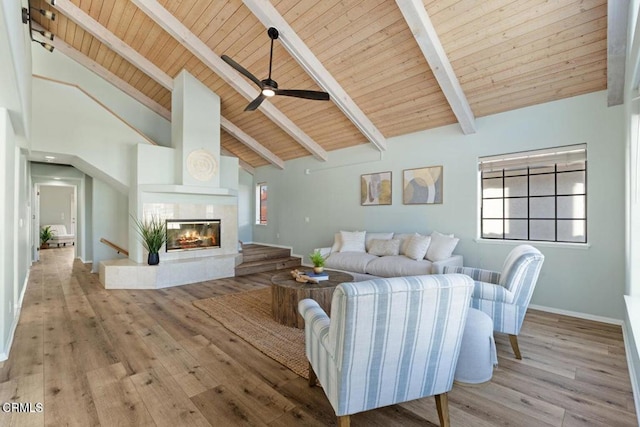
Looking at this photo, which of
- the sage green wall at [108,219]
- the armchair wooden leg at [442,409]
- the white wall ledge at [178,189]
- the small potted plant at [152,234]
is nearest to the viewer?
the armchair wooden leg at [442,409]

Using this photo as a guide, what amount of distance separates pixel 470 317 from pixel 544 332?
1.64 meters

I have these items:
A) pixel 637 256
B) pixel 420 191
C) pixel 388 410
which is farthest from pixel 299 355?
pixel 420 191

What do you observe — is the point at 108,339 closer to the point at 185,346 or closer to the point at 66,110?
the point at 185,346

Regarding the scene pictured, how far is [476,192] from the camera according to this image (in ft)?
A: 14.7

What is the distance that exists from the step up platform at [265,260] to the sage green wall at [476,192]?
0.48m

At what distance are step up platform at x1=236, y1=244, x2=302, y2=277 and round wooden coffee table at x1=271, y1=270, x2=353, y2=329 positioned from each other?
2.76 meters

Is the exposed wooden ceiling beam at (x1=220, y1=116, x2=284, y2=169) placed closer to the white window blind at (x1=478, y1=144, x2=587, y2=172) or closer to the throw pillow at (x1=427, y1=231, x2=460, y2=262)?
the throw pillow at (x1=427, y1=231, x2=460, y2=262)

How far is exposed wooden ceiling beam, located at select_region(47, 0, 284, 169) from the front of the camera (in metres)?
Result: 4.71

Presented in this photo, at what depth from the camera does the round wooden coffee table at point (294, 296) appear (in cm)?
317

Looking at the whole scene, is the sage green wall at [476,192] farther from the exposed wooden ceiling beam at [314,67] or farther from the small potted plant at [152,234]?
the small potted plant at [152,234]

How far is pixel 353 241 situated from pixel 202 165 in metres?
3.24

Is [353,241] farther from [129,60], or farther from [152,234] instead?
[129,60]

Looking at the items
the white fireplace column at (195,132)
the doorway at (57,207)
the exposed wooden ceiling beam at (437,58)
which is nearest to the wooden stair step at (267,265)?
the white fireplace column at (195,132)

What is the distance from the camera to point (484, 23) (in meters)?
3.17
